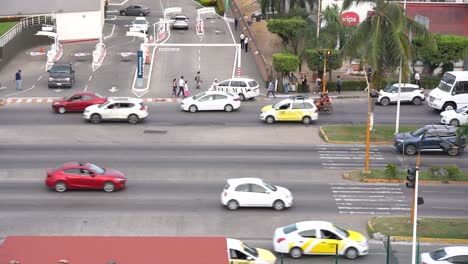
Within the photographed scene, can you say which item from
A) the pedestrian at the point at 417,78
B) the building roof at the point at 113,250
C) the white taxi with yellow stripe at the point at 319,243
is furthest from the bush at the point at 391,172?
the pedestrian at the point at 417,78

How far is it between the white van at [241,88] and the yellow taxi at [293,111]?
697 centimetres

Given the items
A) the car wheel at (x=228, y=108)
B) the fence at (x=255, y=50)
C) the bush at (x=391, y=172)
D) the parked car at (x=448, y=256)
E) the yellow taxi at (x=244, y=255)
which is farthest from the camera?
the fence at (x=255, y=50)

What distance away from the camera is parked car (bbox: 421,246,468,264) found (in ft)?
100

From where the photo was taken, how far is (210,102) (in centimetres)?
5756

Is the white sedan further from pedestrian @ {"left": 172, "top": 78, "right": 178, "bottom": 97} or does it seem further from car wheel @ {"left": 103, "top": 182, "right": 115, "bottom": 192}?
car wheel @ {"left": 103, "top": 182, "right": 115, "bottom": 192}

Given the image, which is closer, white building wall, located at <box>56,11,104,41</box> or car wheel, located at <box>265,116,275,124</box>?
car wheel, located at <box>265,116,275,124</box>

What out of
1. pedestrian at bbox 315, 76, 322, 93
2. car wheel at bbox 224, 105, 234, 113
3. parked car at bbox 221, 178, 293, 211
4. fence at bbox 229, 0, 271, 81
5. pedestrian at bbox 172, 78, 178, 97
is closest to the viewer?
parked car at bbox 221, 178, 293, 211

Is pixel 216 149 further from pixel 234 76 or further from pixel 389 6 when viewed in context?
pixel 234 76

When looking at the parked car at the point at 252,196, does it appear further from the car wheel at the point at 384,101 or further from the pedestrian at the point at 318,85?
the pedestrian at the point at 318,85

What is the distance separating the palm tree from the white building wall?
35488mm

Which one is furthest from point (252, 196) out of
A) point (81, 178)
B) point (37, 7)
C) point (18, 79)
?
point (37, 7)

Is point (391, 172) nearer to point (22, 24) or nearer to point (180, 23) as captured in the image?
A: point (22, 24)

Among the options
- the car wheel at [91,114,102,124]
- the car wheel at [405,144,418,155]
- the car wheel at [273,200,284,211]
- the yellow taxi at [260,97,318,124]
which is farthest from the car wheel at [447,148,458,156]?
the car wheel at [91,114,102,124]

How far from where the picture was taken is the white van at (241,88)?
61469mm
